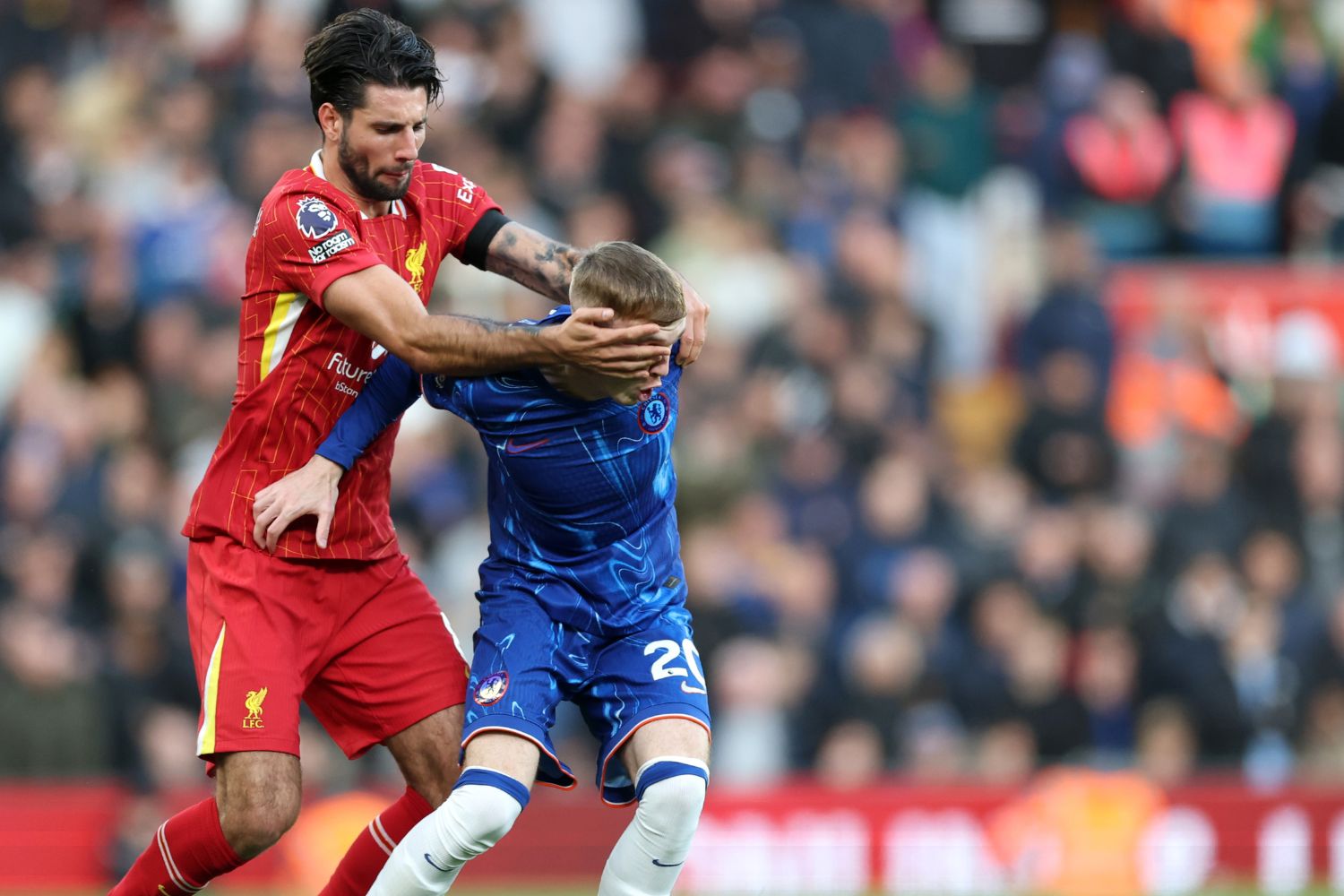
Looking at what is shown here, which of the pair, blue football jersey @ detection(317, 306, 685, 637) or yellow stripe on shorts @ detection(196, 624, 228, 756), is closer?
yellow stripe on shorts @ detection(196, 624, 228, 756)

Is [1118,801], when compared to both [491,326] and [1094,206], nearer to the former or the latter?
[1094,206]

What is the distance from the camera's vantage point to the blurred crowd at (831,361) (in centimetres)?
1225

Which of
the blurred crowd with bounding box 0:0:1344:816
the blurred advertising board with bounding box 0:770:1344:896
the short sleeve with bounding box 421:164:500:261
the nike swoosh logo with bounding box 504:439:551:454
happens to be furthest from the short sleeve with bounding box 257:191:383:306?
the blurred crowd with bounding box 0:0:1344:816

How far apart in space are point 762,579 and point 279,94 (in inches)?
184

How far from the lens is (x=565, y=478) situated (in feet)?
20.9

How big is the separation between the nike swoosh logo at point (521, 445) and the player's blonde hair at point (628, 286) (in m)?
0.45

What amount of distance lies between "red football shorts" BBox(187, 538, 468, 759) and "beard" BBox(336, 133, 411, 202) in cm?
113

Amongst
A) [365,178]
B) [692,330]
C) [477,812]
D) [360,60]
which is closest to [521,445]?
[692,330]

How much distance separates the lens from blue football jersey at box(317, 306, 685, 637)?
20.8 ft

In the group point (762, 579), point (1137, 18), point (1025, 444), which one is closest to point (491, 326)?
point (762, 579)

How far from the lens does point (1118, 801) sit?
11828 millimetres

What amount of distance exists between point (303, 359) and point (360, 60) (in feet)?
2.97

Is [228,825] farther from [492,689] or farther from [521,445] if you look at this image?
[521,445]

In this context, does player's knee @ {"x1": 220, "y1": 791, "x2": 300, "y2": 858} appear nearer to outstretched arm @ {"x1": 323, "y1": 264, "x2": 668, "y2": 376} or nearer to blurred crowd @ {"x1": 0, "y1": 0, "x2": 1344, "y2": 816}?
outstretched arm @ {"x1": 323, "y1": 264, "x2": 668, "y2": 376}
